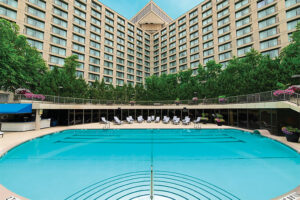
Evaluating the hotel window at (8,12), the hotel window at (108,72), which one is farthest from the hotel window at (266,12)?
the hotel window at (8,12)

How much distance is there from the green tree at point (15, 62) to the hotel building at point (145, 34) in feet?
30.1

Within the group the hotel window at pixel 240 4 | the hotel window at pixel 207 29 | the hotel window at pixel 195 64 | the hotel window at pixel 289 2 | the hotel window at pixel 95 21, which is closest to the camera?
the hotel window at pixel 289 2

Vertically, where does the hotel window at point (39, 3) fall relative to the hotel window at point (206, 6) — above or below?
below

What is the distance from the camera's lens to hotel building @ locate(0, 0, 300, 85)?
27391 millimetres

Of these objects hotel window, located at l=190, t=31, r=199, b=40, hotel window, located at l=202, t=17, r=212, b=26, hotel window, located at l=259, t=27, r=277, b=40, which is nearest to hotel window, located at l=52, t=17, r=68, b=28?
hotel window, located at l=190, t=31, r=199, b=40

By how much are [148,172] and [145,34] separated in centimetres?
5584

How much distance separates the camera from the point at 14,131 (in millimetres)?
14328

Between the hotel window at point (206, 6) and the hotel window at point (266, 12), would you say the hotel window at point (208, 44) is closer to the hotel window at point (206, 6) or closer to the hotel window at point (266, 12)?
the hotel window at point (206, 6)

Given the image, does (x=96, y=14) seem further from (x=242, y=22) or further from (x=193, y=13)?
(x=242, y=22)

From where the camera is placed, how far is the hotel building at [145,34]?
89.9ft

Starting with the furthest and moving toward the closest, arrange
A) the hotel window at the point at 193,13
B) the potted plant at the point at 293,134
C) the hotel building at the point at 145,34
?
the hotel window at the point at 193,13 < the hotel building at the point at 145,34 < the potted plant at the point at 293,134

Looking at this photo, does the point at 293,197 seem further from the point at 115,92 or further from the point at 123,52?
the point at 123,52

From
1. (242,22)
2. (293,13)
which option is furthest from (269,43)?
(242,22)

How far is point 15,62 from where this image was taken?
57.2 ft
